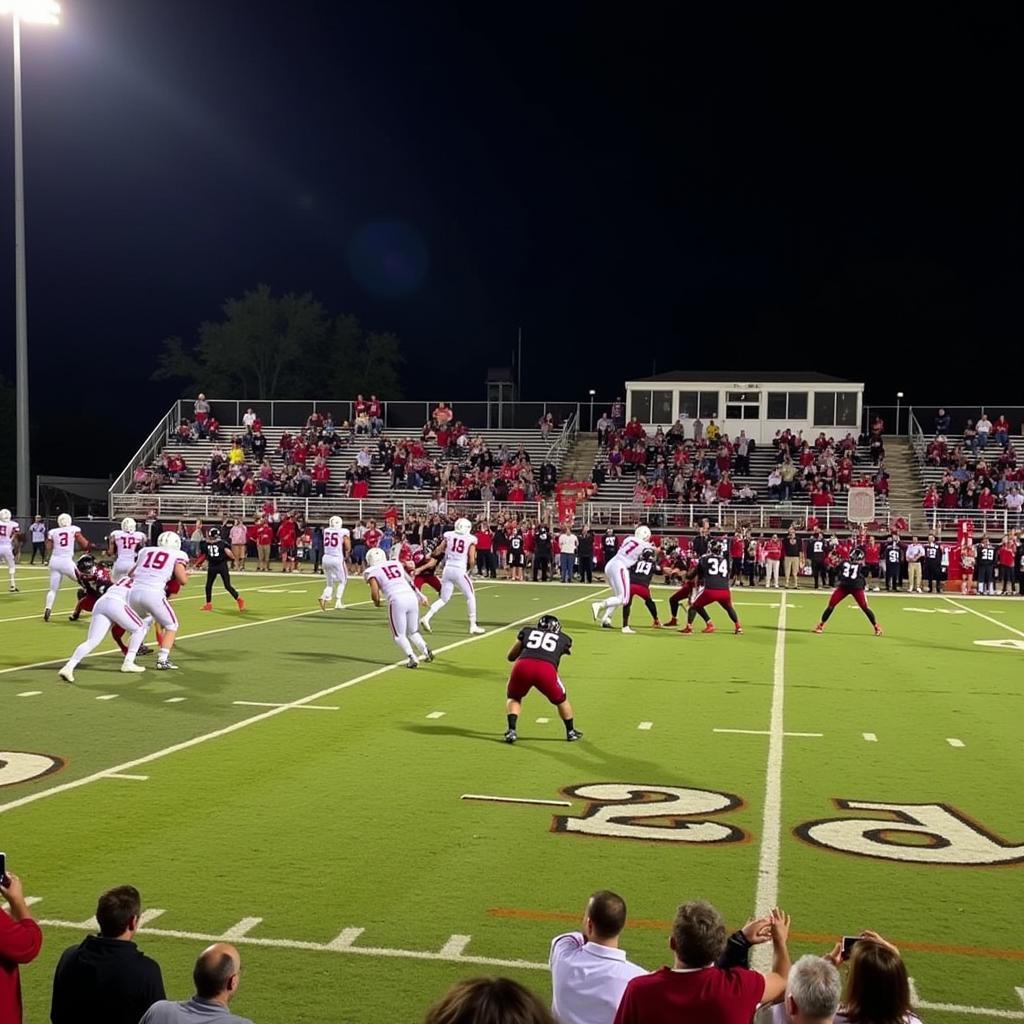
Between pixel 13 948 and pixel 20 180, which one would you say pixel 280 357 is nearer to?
pixel 20 180

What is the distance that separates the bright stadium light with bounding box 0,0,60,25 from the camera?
30656 mm

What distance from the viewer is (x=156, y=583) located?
44.8 feet

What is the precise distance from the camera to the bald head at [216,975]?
11.2 feet

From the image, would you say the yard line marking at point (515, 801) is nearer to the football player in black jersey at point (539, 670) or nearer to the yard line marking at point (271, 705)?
the football player in black jersey at point (539, 670)

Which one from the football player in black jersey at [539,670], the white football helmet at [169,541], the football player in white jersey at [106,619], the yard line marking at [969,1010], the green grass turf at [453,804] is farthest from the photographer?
the white football helmet at [169,541]

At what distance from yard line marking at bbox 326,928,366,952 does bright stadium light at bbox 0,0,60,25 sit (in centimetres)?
3222

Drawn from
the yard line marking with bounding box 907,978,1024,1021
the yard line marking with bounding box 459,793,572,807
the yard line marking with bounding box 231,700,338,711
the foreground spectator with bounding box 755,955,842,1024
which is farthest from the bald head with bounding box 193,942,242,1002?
the yard line marking with bounding box 231,700,338,711

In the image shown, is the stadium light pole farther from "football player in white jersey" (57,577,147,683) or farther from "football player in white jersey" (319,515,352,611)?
→ "football player in white jersey" (57,577,147,683)

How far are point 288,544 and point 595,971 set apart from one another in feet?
101

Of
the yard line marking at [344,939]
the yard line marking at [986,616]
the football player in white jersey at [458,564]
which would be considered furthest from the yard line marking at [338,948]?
the yard line marking at [986,616]

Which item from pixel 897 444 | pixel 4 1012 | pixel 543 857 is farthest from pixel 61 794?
pixel 897 444

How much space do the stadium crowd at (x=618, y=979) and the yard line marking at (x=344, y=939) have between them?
165cm

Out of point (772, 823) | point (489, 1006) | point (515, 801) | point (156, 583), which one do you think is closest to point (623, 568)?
point (156, 583)

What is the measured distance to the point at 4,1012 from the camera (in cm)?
382
